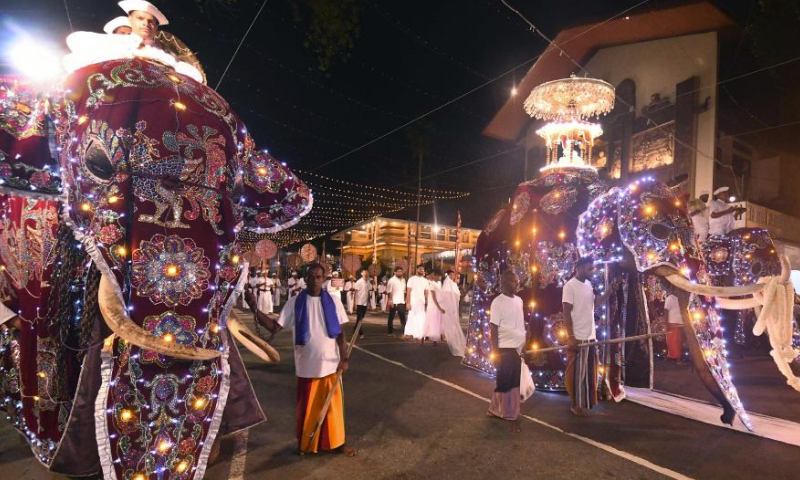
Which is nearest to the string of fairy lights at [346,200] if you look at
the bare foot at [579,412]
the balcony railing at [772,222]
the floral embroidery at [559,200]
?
the floral embroidery at [559,200]

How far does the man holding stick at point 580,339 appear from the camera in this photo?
5543mm

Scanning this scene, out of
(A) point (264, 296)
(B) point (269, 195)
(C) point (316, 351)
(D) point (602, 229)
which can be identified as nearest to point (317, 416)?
(C) point (316, 351)

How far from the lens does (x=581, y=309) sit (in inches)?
221

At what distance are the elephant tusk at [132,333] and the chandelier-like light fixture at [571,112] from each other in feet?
21.6

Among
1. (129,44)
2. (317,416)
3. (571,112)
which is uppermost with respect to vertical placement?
(571,112)

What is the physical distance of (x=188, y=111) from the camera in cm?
277

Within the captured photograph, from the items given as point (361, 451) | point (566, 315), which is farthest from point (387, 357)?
point (361, 451)

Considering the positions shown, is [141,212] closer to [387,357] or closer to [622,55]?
[387,357]

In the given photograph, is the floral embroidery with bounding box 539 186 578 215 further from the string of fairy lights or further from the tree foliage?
the string of fairy lights

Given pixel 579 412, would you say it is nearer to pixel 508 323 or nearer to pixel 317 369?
pixel 508 323

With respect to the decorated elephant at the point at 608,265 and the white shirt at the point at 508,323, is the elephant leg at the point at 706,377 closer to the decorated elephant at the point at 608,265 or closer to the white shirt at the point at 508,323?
the decorated elephant at the point at 608,265

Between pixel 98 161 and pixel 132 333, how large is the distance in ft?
3.12

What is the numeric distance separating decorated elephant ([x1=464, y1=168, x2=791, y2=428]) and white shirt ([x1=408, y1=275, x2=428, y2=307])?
378 centimetres

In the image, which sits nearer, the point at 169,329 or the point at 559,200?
the point at 169,329
